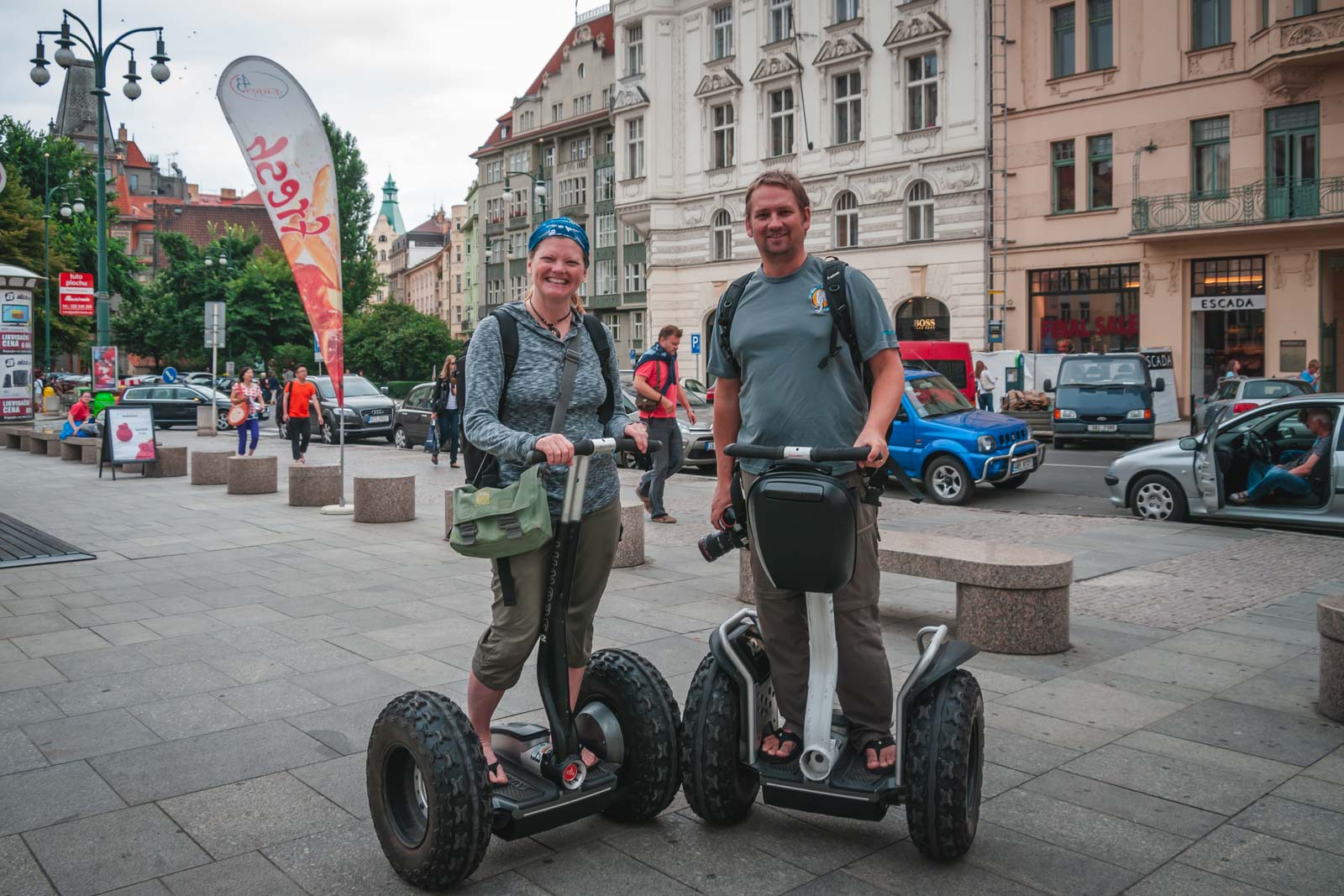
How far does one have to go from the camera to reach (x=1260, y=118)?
29406mm

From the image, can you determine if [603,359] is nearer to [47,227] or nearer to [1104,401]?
[1104,401]

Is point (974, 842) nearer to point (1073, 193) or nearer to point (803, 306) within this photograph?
point (803, 306)

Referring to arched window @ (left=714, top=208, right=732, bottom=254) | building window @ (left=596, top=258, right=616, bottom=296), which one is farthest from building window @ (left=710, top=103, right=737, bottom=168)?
building window @ (left=596, top=258, right=616, bottom=296)

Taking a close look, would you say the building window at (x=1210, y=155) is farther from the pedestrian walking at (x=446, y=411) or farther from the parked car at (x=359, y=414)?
the parked car at (x=359, y=414)

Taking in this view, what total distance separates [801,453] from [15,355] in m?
24.2

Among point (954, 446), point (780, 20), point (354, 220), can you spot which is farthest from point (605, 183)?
point (954, 446)

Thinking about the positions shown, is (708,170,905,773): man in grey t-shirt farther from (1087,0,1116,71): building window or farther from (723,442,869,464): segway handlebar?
(1087,0,1116,71): building window

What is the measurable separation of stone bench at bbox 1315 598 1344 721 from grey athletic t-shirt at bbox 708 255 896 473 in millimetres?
2706

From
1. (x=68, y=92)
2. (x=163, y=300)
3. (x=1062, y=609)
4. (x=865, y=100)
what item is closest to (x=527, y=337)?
(x=1062, y=609)

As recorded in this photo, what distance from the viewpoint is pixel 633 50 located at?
4525 cm

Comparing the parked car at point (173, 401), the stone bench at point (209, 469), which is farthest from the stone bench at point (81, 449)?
the parked car at point (173, 401)

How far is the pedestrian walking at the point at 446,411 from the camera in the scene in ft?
63.8

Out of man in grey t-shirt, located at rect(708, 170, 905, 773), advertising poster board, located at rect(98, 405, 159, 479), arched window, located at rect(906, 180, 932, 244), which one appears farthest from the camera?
arched window, located at rect(906, 180, 932, 244)

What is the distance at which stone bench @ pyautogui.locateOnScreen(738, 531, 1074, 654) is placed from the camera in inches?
242
